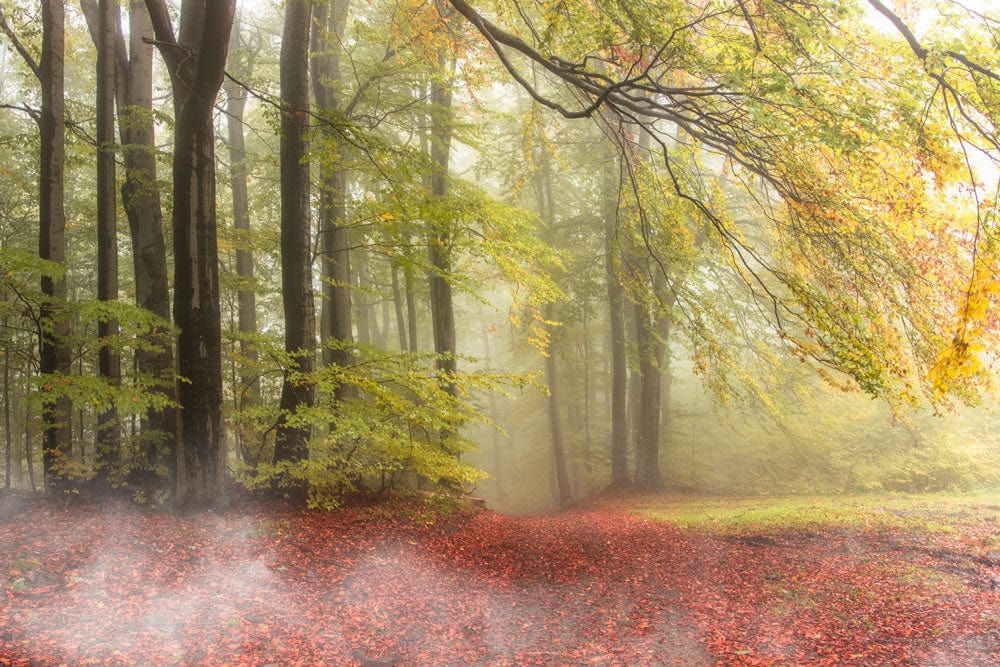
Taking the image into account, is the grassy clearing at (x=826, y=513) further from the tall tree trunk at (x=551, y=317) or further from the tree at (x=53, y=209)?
the tree at (x=53, y=209)

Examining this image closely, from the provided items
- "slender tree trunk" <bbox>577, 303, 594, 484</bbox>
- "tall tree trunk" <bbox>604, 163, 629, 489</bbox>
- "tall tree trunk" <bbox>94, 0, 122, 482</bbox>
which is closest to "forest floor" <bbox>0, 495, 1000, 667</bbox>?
"tall tree trunk" <bbox>94, 0, 122, 482</bbox>

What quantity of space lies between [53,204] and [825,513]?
459 inches

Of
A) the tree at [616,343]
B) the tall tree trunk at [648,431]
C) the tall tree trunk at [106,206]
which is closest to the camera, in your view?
the tall tree trunk at [106,206]

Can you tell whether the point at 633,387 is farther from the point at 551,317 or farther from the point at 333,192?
the point at 333,192

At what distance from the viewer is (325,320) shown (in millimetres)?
12562

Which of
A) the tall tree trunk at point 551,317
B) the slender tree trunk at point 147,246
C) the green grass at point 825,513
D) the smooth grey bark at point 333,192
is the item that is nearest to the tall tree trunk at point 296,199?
the smooth grey bark at point 333,192

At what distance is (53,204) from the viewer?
21.9ft

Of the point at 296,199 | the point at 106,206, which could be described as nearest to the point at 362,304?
the point at 106,206

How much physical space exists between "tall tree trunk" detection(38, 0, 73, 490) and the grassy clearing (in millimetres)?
8212

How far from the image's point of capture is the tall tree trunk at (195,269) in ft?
18.7

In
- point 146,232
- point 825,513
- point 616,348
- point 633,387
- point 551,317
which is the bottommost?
point 825,513

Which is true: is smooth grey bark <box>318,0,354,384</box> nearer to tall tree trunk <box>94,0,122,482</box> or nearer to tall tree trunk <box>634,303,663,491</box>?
tall tree trunk <box>94,0,122,482</box>

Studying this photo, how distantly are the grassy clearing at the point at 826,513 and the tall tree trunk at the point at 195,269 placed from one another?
663 centimetres

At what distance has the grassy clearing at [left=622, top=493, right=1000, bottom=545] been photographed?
26.7 ft
